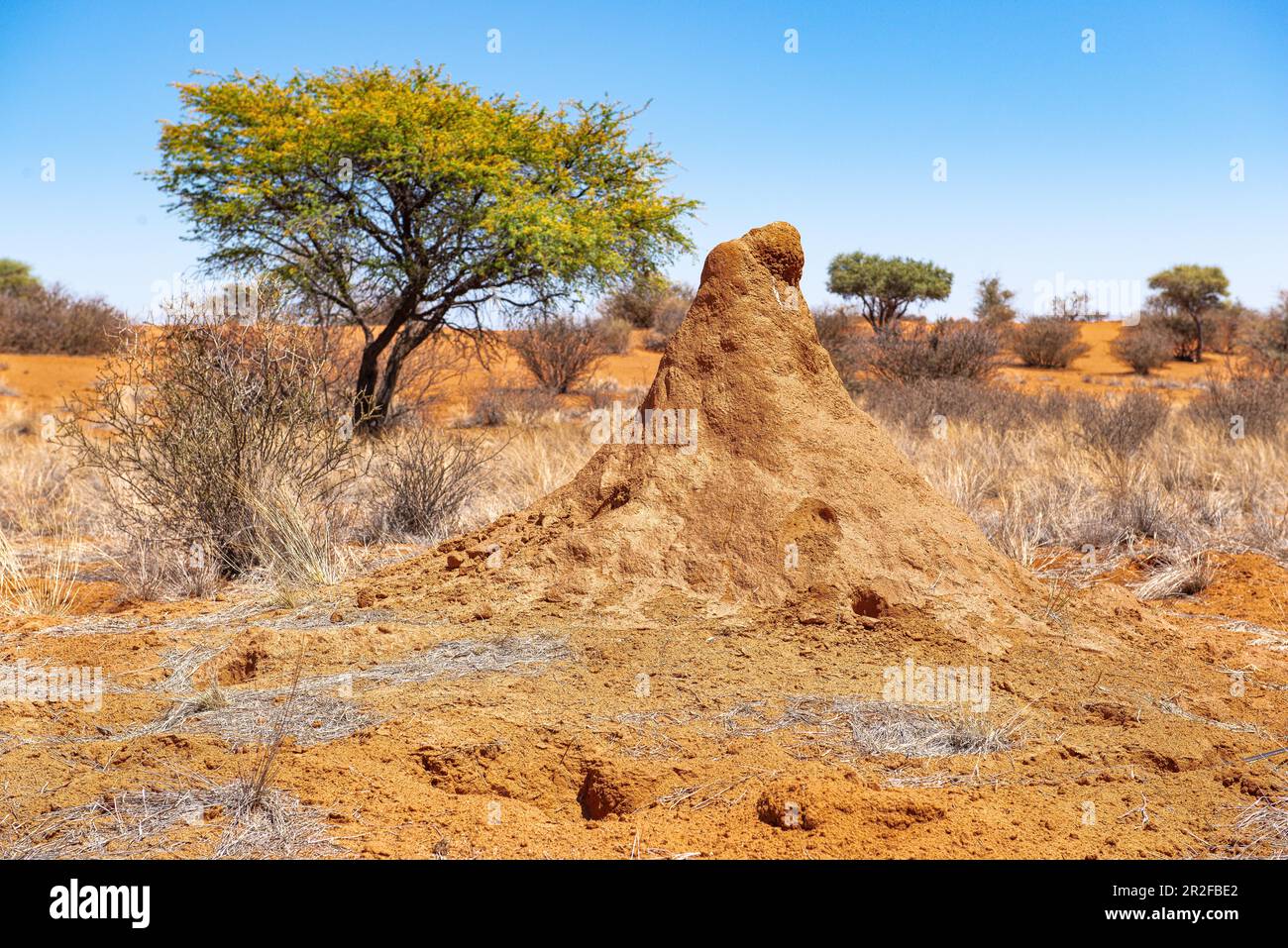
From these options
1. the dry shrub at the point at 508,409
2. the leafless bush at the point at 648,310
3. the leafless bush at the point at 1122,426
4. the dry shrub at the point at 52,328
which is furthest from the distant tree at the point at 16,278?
the leafless bush at the point at 1122,426

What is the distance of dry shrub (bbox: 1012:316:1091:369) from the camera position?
28406mm

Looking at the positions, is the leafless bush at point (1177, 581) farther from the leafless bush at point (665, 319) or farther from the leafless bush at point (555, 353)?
the leafless bush at point (665, 319)

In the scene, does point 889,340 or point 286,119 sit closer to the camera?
point 286,119

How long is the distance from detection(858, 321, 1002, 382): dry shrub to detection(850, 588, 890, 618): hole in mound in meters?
13.4

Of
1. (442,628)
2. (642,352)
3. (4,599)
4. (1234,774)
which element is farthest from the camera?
(642,352)

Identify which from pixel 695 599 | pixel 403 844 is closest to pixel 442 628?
pixel 695 599

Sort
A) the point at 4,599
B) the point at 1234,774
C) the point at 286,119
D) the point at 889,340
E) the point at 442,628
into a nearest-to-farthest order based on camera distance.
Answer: the point at 1234,774 → the point at 442,628 → the point at 4,599 → the point at 286,119 → the point at 889,340

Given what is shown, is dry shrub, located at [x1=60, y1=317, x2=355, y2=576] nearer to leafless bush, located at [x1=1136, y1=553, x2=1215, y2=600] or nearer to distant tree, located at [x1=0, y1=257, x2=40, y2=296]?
leafless bush, located at [x1=1136, y1=553, x2=1215, y2=600]

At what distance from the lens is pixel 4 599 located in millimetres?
5684

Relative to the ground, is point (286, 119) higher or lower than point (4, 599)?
higher

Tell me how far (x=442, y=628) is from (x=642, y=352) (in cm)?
2457

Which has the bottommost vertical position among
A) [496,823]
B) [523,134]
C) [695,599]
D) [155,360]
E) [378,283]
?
[496,823]

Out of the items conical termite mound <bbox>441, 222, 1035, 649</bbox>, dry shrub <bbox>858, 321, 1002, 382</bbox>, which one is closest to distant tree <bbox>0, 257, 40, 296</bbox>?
dry shrub <bbox>858, 321, 1002, 382</bbox>

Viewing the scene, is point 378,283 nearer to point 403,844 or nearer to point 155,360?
point 155,360
